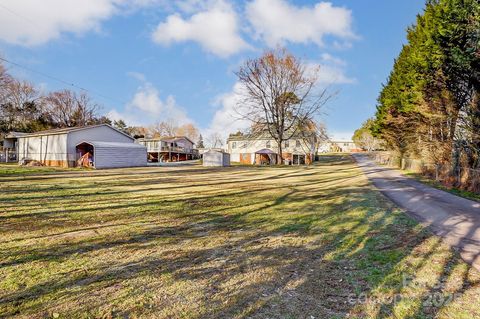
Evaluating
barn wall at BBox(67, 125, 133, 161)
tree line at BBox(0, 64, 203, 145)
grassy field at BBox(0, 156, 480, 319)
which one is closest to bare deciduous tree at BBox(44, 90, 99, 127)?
tree line at BBox(0, 64, 203, 145)

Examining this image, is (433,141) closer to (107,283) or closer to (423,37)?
(423,37)

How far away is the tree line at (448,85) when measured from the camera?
13500mm

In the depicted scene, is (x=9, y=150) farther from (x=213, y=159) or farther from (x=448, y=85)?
(x=448, y=85)

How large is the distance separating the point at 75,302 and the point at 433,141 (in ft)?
68.2

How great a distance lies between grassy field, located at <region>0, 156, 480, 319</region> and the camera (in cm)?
302

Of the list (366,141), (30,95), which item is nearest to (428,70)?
(30,95)

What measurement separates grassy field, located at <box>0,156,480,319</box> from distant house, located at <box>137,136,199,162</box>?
4734cm

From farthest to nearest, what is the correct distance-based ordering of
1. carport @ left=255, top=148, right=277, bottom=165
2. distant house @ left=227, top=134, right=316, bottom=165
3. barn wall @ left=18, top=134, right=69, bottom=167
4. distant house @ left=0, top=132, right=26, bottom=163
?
carport @ left=255, top=148, right=277, bottom=165 < distant house @ left=227, top=134, right=316, bottom=165 < distant house @ left=0, top=132, right=26, bottom=163 < barn wall @ left=18, top=134, right=69, bottom=167

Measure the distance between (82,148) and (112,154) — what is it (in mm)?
4443

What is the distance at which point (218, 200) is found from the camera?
9.80 metres

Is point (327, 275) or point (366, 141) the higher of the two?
point (366, 141)

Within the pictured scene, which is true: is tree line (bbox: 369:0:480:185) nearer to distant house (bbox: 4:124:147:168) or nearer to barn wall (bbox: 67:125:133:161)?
distant house (bbox: 4:124:147:168)

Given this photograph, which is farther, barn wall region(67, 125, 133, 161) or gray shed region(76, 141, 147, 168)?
barn wall region(67, 125, 133, 161)

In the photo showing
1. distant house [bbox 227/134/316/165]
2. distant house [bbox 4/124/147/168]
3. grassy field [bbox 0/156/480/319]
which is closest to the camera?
grassy field [bbox 0/156/480/319]
